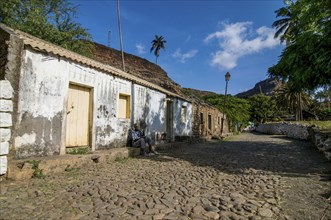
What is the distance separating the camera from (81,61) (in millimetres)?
6664

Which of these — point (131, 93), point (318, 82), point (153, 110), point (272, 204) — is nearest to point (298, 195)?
point (272, 204)

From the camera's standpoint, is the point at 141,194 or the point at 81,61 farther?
the point at 81,61

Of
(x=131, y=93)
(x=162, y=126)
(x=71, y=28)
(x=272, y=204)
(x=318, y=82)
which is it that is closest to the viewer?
(x=272, y=204)

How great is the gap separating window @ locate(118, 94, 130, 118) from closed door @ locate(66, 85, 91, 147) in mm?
1764

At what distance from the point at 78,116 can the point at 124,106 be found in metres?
2.50

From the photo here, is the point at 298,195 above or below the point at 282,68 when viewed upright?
below

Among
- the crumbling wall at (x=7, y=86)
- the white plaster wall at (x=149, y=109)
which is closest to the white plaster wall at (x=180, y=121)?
the white plaster wall at (x=149, y=109)

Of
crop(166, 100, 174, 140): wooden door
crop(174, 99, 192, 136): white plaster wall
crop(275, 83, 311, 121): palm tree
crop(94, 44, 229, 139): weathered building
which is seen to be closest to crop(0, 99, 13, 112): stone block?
crop(166, 100, 174, 140): wooden door

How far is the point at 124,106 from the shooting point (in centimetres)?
915

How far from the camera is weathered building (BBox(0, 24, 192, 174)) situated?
4891mm

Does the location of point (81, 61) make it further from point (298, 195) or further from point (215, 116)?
point (215, 116)

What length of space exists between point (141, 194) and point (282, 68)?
7.66 meters

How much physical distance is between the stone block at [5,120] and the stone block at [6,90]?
352 millimetres

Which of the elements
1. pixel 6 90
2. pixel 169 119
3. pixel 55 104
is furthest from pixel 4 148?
pixel 169 119
